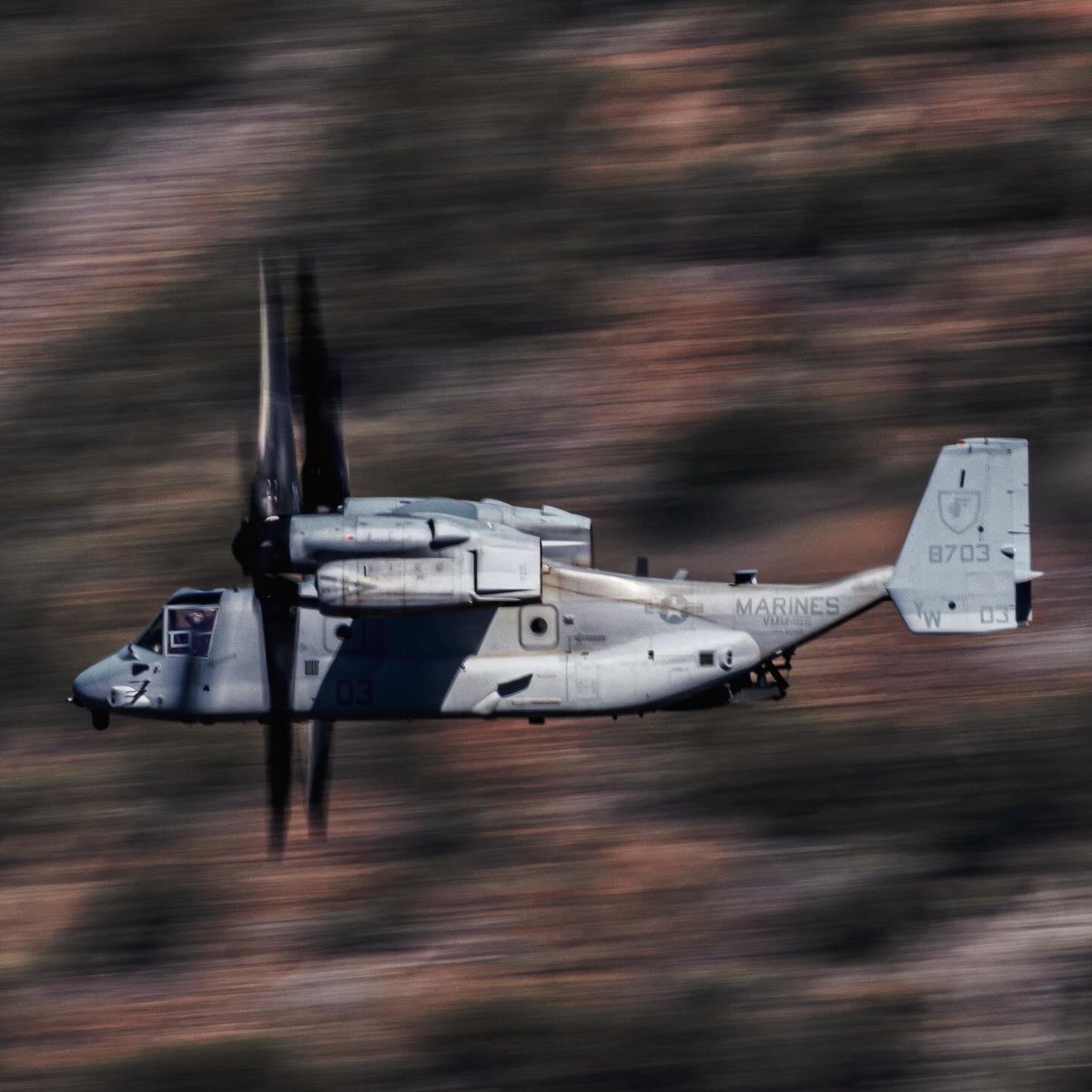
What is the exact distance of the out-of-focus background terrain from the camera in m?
29.4

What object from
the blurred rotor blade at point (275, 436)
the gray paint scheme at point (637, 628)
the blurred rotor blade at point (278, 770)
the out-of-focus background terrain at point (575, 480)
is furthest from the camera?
the out-of-focus background terrain at point (575, 480)

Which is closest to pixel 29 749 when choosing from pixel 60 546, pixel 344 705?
pixel 60 546

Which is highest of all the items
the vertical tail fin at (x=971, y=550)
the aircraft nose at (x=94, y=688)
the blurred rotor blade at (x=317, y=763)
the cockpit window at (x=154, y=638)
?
the vertical tail fin at (x=971, y=550)

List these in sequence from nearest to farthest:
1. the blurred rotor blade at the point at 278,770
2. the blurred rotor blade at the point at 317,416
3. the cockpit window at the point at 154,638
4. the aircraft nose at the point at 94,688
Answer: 1. the blurred rotor blade at the point at 317,416
2. the blurred rotor blade at the point at 278,770
3. the cockpit window at the point at 154,638
4. the aircraft nose at the point at 94,688

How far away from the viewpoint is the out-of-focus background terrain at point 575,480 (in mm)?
29438

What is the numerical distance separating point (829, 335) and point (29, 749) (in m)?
14.6

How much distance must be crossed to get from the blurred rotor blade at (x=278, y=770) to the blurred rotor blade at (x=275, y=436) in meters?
2.39

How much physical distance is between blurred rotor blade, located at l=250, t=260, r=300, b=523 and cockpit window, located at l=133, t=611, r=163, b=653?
2.35 m

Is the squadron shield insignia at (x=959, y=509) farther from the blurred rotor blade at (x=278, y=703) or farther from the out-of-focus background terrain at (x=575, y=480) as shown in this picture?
the out-of-focus background terrain at (x=575, y=480)

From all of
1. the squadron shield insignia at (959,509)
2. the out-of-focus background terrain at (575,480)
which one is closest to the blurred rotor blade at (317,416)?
the out-of-focus background terrain at (575,480)

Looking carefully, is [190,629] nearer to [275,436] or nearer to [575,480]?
[275,436]

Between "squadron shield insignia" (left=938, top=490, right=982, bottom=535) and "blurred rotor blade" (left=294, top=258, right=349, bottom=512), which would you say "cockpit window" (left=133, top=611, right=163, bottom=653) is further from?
"squadron shield insignia" (left=938, top=490, right=982, bottom=535)

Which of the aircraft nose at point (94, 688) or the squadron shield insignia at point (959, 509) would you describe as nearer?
the squadron shield insignia at point (959, 509)

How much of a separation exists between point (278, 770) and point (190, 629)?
1966 mm
